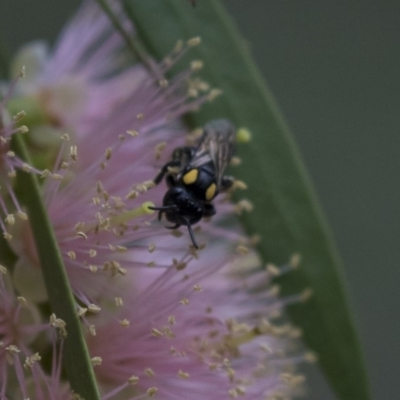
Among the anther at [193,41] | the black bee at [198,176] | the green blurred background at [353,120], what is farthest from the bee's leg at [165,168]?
the green blurred background at [353,120]

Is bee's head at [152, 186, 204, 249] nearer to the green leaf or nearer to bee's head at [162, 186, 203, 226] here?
bee's head at [162, 186, 203, 226]

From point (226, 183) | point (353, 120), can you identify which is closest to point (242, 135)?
point (226, 183)

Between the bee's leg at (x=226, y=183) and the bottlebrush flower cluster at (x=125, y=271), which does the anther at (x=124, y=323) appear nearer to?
the bottlebrush flower cluster at (x=125, y=271)

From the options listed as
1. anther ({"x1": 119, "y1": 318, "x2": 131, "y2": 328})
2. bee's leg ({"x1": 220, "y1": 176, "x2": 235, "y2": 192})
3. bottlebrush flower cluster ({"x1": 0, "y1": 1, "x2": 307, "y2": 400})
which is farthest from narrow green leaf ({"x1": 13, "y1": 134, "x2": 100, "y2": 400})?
bee's leg ({"x1": 220, "y1": 176, "x2": 235, "y2": 192})

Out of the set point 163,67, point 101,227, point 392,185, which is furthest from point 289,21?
point 101,227

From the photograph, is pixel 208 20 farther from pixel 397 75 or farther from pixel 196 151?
pixel 397 75

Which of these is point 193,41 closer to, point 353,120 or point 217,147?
point 217,147
